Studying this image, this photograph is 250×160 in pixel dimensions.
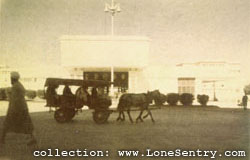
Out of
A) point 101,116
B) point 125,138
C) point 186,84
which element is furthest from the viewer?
point 186,84

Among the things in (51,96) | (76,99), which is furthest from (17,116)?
(76,99)

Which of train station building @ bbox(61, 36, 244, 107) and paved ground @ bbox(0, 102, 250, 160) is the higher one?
train station building @ bbox(61, 36, 244, 107)

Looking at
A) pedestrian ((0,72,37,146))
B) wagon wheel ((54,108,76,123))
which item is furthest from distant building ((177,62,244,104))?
pedestrian ((0,72,37,146))

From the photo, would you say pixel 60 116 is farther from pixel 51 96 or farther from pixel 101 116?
pixel 101 116

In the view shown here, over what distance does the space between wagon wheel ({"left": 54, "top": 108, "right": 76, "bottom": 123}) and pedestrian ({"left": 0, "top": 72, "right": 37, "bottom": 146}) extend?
3.95 meters

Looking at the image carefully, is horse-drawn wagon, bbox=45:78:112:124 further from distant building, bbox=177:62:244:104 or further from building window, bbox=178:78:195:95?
building window, bbox=178:78:195:95

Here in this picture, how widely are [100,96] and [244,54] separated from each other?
4.65 m

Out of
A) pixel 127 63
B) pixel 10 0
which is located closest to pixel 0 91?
pixel 10 0

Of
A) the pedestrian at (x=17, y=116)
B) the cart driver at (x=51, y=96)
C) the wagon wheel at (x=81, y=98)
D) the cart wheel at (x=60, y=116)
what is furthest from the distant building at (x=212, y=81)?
the pedestrian at (x=17, y=116)

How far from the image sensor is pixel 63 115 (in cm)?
1120

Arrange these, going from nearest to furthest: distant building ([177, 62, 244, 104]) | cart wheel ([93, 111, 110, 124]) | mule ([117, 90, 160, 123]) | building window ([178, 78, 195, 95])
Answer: cart wheel ([93, 111, 110, 124]) → mule ([117, 90, 160, 123]) → distant building ([177, 62, 244, 104]) → building window ([178, 78, 195, 95])

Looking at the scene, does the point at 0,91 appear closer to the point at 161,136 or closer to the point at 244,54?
the point at 161,136

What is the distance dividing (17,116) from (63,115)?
Result: 13.7 ft

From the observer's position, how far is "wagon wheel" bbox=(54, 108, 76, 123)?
11156 millimetres
